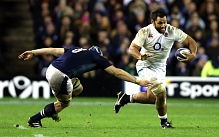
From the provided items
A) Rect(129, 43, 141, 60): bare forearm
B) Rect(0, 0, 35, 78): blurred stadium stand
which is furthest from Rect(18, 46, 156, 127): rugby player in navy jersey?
Rect(0, 0, 35, 78): blurred stadium stand

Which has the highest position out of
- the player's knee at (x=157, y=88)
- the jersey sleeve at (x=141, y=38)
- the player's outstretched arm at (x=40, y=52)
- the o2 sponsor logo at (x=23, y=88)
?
the jersey sleeve at (x=141, y=38)

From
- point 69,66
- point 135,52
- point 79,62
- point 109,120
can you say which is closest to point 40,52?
point 69,66

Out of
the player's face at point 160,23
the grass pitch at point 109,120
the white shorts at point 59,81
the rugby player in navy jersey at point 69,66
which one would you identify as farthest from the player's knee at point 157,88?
the white shorts at point 59,81

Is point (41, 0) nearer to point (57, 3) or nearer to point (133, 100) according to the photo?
point (57, 3)

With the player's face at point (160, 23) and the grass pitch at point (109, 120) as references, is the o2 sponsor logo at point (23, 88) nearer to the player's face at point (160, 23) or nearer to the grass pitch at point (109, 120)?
the grass pitch at point (109, 120)

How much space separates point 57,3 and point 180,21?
162 inches

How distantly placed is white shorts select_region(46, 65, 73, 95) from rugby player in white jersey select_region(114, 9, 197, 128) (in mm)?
1241

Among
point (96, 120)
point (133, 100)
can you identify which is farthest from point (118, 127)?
point (96, 120)

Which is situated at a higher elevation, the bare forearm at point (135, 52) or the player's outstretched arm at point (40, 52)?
the player's outstretched arm at point (40, 52)

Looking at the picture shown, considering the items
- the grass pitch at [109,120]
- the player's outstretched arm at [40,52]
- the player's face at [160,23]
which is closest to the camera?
the grass pitch at [109,120]

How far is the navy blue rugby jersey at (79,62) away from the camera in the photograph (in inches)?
457

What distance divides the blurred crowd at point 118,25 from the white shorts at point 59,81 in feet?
31.3

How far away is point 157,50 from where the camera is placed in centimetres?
1281

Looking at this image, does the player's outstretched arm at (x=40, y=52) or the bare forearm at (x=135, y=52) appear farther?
the bare forearm at (x=135, y=52)
